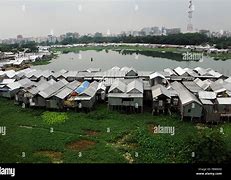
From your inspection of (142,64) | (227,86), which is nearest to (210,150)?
(227,86)

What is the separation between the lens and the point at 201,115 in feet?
26.8

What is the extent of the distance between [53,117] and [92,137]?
2012 millimetres

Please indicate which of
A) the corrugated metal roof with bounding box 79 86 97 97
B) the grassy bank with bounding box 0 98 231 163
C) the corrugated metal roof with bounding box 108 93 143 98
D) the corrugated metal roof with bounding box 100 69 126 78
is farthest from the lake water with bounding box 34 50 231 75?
the grassy bank with bounding box 0 98 231 163

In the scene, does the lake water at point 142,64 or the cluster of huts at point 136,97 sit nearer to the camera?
the cluster of huts at point 136,97

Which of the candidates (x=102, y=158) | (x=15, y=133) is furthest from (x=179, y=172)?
(x=15, y=133)

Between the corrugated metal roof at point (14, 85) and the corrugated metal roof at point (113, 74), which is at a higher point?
the corrugated metal roof at point (113, 74)

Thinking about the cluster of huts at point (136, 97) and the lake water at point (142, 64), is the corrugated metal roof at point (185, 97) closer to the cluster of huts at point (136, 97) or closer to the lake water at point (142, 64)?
the cluster of huts at point (136, 97)

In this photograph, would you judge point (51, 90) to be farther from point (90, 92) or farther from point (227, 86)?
point (227, 86)

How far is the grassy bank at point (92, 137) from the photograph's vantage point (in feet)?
19.3

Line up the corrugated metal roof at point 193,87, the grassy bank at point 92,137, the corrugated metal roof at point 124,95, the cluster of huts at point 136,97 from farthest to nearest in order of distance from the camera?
the corrugated metal roof at point 193,87
the corrugated metal roof at point 124,95
the cluster of huts at point 136,97
the grassy bank at point 92,137

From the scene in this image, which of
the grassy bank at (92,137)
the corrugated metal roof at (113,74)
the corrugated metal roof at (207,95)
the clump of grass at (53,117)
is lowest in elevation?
the grassy bank at (92,137)

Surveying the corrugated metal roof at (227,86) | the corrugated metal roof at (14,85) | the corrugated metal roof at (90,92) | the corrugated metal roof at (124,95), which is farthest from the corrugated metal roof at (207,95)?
the corrugated metal roof at (14,85)

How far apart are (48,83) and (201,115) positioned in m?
6.08

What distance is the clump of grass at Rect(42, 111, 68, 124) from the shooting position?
8164 millimetres
